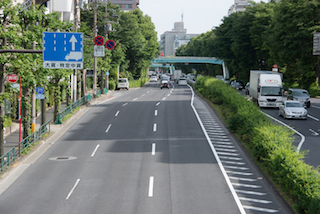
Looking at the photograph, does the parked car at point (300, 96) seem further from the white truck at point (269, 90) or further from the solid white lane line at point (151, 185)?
the solid white lane line at point (151, 185)

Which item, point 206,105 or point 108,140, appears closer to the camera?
point 108,140

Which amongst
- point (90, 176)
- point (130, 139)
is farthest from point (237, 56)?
point (90, 176)

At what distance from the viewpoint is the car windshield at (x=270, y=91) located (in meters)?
41.9

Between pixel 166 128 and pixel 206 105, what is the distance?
1522cm

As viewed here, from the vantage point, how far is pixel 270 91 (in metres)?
42.0

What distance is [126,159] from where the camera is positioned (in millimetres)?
21375

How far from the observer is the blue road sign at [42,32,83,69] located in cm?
1959

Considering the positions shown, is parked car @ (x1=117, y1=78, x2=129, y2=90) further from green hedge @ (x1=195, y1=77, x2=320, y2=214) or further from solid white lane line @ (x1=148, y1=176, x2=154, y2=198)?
solid white lane line @ (x1=148, y1=176, x2=154, y2=198)

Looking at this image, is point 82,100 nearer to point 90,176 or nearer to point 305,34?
point 90,176

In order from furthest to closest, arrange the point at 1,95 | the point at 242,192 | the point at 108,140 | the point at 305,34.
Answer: the point at 305,34 < the point at 108,140 < the point at 1,95 < the point at 242,192

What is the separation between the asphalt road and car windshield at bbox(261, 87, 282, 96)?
1243cm

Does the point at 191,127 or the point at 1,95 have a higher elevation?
the point at 1,95

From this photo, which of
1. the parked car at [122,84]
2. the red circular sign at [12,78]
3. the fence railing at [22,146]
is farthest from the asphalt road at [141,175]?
the parked car at [122,84]

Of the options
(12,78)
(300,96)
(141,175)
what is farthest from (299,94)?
(12,78)
